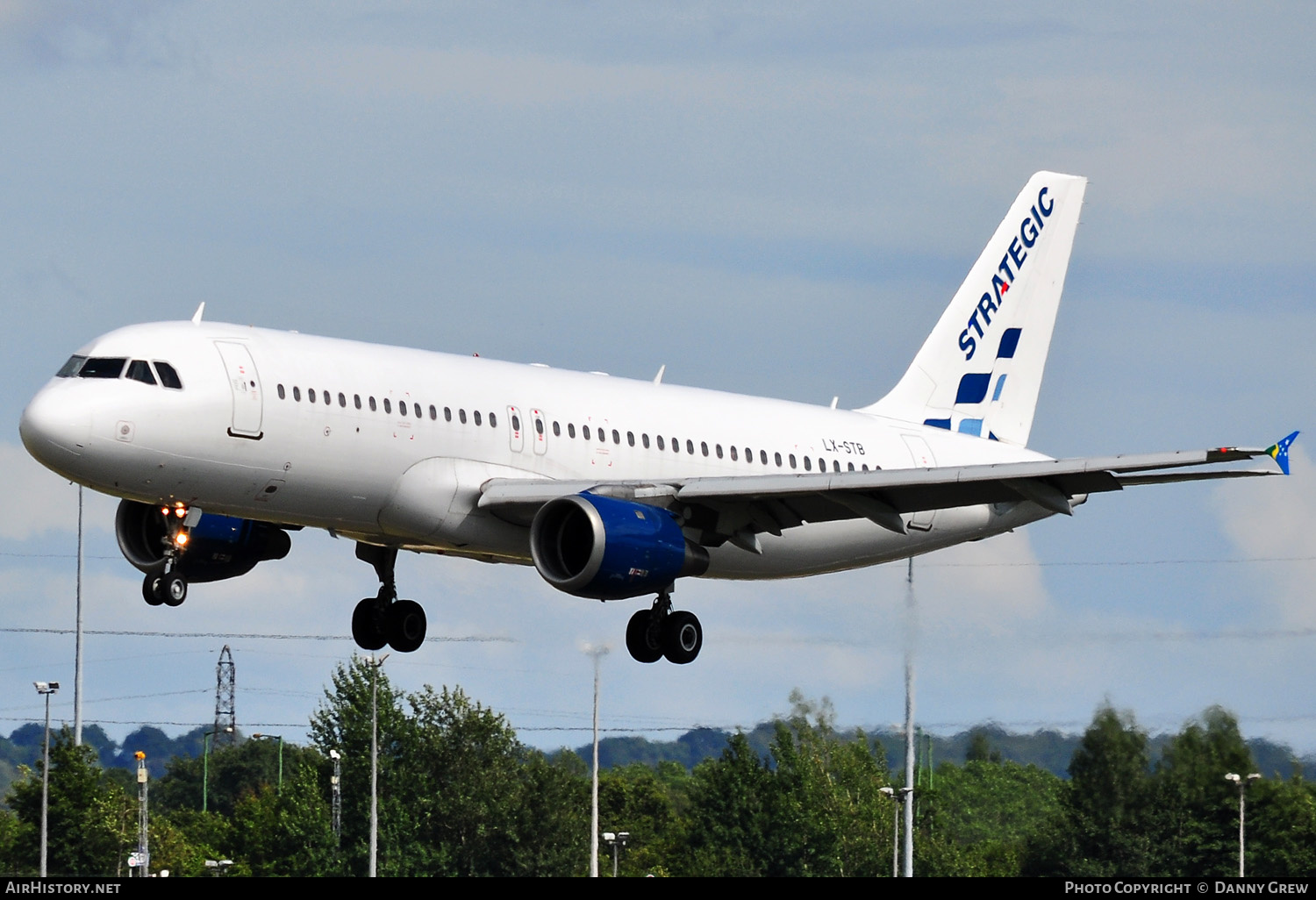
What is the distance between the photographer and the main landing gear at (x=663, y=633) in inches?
1705

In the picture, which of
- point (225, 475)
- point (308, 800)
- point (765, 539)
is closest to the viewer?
point (225, 475)

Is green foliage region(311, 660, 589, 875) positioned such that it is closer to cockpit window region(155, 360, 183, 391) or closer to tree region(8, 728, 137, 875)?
tree region(8, 728, 137, 875)

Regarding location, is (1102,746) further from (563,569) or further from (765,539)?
(563,569)

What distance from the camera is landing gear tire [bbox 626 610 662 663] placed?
1708 inches

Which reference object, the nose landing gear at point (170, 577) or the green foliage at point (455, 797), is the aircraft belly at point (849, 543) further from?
the green foliage at point (455, 797)

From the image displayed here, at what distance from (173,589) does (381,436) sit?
4609 millimetres

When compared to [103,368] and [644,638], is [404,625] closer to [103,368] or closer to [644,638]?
[644,638]

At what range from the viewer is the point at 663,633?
43312 millimetres

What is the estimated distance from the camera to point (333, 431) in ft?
125

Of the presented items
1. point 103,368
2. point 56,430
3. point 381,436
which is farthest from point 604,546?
point 56,430

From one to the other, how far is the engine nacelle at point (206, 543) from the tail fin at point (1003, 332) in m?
15.4

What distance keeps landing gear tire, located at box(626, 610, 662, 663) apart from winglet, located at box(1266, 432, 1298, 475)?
1233cm
